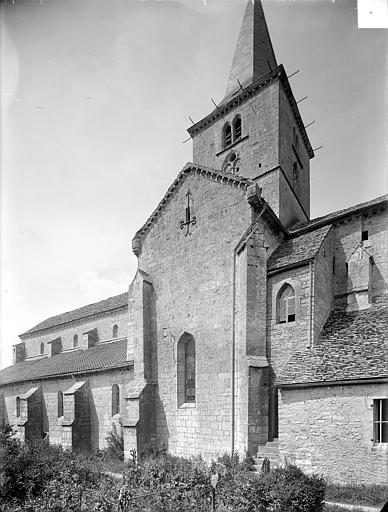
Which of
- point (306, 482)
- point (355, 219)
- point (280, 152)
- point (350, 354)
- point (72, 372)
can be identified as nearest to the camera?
point (306, 482)

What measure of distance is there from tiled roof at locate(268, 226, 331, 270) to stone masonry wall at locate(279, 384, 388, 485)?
4.51 meters

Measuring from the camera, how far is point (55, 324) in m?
33.6

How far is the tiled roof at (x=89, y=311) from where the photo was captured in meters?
28.7

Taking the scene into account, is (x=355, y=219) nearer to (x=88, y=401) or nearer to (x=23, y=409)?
(x=88, y=401)

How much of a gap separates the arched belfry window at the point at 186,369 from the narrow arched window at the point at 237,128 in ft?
40.7

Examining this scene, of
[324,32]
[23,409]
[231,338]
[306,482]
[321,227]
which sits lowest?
[23,409]

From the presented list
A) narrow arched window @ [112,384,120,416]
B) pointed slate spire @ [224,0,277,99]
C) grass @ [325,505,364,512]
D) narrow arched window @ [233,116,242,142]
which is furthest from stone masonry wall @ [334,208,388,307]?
narrow arched window @ [112,384,120,416]

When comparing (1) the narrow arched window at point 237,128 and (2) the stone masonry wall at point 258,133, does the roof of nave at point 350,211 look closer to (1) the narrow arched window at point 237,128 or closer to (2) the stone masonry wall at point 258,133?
(2) the stone masonry wall at point 258,133

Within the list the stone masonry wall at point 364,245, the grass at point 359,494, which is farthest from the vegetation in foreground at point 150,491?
the stone masonry wall at point 364,245

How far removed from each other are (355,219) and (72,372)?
17669 mm

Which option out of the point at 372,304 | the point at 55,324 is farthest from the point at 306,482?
the point at 55,324

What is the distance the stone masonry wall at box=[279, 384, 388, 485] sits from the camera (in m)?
10.8

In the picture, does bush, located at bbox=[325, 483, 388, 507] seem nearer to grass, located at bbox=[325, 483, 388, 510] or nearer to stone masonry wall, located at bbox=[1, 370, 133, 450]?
grass, located at bbox=[325, 483, 388, 510]

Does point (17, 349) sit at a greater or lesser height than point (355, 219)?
lesser
